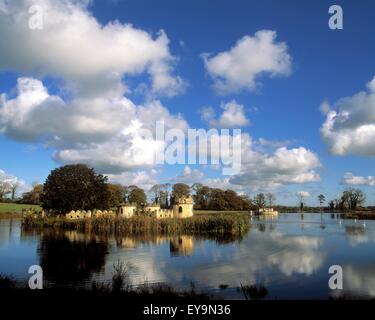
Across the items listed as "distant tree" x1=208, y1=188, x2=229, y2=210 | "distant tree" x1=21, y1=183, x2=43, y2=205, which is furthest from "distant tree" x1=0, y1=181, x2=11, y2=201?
"distant tree" x1=208, y1=188, x2=229, y2=210

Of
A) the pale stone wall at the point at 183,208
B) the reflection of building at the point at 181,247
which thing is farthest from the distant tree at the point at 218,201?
the reflection of building at the point at 181,247

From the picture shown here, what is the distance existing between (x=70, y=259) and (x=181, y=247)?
452 inches

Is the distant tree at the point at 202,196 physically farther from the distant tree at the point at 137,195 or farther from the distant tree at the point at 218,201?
the distant tree at the point at 137,195

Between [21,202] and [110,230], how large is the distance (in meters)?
76.4

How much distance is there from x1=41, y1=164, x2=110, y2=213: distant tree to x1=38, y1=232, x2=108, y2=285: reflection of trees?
28927 millimetres

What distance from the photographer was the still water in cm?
1973

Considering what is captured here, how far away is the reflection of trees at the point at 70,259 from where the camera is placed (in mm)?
21719

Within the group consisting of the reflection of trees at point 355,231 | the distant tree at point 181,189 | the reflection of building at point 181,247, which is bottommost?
the reflection of trees at point 355,231

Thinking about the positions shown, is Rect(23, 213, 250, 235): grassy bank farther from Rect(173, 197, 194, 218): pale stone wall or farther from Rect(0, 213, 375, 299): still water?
Rect(173, 197, 194, 218): pale stone wall

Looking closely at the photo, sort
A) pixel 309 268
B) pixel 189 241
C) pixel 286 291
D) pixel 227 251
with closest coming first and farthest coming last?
pixel 286 291 → pixel 309 268 → pixel 227 251 → pixel 189 241

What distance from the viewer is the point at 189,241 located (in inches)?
1626
